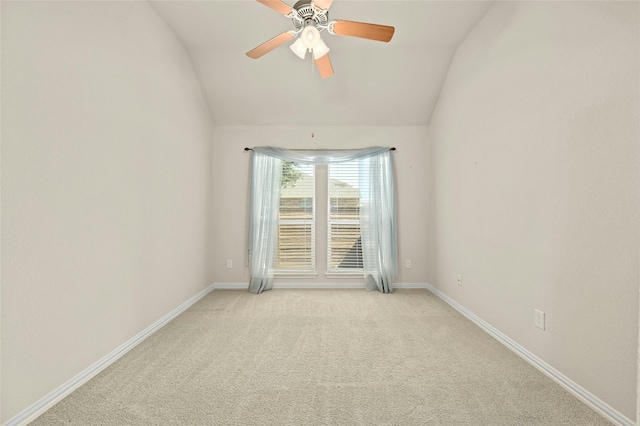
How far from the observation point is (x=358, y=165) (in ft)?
12.9

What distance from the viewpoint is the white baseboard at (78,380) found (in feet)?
4.50

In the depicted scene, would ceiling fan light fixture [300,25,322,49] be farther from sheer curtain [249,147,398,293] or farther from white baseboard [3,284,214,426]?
white baseboard [3,284,214,426]

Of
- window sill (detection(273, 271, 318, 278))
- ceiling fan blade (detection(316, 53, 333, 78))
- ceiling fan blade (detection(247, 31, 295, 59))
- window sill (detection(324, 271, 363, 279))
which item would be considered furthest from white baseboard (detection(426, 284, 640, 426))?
ceiling fan blade (detection(247, 31, 295, 59))

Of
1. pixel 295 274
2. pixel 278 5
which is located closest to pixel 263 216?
pixel 295 274

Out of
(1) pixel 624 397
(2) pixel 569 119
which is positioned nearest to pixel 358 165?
(2) pixel 569 119

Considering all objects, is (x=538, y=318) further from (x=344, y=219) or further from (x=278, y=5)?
(x=278, y=5)

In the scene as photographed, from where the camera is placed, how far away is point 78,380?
5.45 ft

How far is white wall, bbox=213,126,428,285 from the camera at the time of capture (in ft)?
12.8

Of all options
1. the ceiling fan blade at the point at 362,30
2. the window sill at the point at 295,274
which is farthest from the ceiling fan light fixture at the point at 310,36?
the window sill at the point at 295,274

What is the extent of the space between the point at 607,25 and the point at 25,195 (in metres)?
3.00

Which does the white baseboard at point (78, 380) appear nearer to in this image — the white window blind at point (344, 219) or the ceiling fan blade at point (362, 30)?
the white window blind at point (344, 219)

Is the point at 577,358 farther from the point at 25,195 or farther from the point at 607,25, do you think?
the point at 25,195

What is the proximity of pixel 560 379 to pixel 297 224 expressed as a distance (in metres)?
2.98

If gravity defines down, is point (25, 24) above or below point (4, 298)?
above
